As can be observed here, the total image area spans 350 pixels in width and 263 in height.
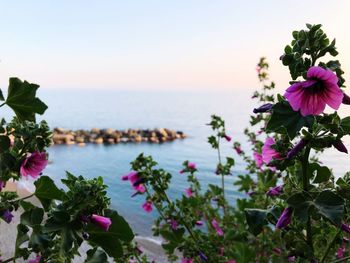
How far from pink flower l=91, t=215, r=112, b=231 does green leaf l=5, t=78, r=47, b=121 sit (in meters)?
0.42

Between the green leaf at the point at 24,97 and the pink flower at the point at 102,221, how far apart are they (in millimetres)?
424

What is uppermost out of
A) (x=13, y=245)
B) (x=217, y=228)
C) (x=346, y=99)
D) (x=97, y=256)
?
(x=346, y=99)

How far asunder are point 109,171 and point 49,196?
35.7 feet

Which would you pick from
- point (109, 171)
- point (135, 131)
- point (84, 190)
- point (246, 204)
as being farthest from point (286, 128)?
point (135, 131)

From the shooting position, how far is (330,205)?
0.99m

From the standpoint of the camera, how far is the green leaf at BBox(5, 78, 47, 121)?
4.29 feet

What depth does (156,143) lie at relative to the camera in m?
17.5

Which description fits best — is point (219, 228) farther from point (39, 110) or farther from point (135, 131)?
point (135, 131)

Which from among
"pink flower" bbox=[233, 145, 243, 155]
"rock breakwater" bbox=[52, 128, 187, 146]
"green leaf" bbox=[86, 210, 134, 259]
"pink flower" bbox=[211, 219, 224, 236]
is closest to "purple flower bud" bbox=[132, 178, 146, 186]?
"green leaf" bbox=[86, 210, 134, 259]

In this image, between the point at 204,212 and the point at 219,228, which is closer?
the point at 219,228

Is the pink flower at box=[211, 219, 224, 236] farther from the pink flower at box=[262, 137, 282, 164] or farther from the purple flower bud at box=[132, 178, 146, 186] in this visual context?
the pink flower at box=[262, 137, 282, 164]

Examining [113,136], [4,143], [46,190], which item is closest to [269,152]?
[46,190]

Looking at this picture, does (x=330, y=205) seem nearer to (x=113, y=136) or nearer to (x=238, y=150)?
(x=238, y=150)

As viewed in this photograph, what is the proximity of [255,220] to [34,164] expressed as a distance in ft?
2.46
